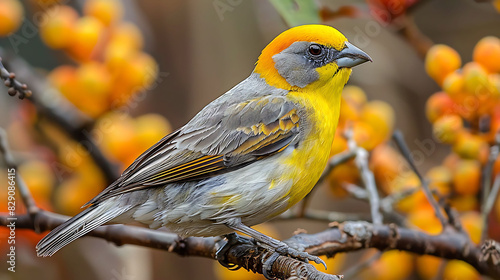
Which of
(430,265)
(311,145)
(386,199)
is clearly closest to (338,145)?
(386,199)

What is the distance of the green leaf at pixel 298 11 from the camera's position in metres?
2.89

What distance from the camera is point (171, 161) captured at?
2908mm

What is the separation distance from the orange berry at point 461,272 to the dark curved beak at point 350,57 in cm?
129

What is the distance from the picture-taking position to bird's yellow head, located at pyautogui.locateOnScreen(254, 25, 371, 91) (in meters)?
3.03

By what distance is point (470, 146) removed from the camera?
293cm

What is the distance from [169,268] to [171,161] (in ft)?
5.47

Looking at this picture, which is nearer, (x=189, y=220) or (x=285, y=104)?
(x=189, y=220)

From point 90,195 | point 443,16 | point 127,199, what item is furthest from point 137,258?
point 443,16

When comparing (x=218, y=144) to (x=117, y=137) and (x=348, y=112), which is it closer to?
(x=117, y=137)

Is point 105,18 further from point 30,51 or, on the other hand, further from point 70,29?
point 30,51

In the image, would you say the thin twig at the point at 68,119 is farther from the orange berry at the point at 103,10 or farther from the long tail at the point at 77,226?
the long tail at the point at 77,226

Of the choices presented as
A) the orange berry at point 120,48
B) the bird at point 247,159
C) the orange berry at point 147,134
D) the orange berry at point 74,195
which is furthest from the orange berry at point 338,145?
the orange berry at point 74,195

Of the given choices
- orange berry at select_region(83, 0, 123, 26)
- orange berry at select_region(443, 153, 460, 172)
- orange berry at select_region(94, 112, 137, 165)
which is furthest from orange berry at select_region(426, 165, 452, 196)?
orange berry at select_region(83, 0, 123, 26)

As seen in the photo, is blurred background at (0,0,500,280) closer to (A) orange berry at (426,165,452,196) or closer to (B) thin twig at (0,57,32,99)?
(A) orange berry at (426,165,452,196)
